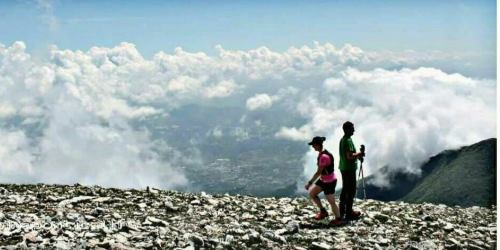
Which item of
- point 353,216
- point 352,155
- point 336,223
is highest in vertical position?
point 352,155

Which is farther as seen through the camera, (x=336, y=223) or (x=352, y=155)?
(x=336, y=223)

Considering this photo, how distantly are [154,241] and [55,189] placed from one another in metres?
9.29

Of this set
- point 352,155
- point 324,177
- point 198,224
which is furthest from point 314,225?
point 198,224

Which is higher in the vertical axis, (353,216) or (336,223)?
(353,216)

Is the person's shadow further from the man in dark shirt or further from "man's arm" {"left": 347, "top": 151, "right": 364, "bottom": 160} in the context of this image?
"man's arm" {"left": 347, "top": 151, "right": 364, "bottom": 160}

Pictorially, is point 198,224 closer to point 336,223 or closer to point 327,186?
point 327,186

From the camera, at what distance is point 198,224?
560 inches

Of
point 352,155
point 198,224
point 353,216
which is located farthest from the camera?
point 353,216

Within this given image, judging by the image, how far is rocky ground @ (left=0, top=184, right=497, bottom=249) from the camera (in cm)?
1188

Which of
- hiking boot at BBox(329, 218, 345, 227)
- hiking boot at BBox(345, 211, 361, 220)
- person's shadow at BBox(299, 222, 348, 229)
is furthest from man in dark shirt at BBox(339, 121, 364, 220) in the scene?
person's shadow at BBox(299, 222, 348, 229)

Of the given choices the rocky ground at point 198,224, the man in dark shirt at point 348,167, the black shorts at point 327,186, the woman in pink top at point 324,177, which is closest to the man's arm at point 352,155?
the man in dark shirt at point 348,167

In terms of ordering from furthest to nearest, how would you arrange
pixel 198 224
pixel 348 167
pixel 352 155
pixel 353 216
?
pixel 353 216 < pixel 348 167 < pixel 352 155 < pixel 198 224

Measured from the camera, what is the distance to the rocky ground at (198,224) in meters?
11.9

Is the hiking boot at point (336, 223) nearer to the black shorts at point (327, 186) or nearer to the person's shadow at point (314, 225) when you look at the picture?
the person's shadow at point (314, 225)
